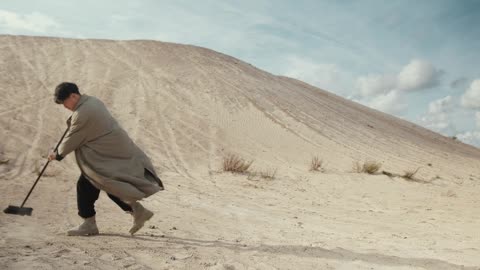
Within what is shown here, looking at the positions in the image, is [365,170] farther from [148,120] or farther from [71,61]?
[71,61]

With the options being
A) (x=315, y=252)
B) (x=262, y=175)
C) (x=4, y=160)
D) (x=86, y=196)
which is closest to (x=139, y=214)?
(x=86, y=196)

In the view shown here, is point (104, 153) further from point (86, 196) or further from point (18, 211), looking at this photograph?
point (18, 211)

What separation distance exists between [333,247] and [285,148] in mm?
9131

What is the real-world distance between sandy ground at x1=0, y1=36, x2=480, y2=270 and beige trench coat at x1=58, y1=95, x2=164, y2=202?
56 cm

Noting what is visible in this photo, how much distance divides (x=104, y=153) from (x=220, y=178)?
570 centimetres

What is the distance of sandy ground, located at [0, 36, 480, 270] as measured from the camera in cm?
430

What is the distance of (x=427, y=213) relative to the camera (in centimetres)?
726

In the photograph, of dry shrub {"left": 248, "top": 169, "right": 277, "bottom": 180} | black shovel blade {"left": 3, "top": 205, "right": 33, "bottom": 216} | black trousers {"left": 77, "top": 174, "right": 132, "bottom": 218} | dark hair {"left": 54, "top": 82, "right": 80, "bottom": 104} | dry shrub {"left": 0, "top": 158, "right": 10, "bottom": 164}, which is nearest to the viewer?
dark hair {"left": 54, "top": 82, "right": 80, "bottom": 104}

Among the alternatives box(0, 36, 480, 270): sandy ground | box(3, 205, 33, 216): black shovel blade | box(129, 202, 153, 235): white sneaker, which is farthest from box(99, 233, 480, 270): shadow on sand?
box(3, 205, 33, 216): black shovel blade

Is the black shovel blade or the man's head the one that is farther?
the black shovel blade

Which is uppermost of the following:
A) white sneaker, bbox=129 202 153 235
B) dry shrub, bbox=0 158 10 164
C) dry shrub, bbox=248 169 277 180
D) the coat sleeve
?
the coat sleeve

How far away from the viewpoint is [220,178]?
9.93 m

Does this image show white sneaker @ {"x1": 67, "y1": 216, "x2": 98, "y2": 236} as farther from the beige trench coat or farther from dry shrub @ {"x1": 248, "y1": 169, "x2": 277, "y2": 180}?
dry shrub @ {"x1": 248, "y1": 169, "x2": 277, "y2": 180}

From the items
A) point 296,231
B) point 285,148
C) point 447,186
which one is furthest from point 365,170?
point 296,231
